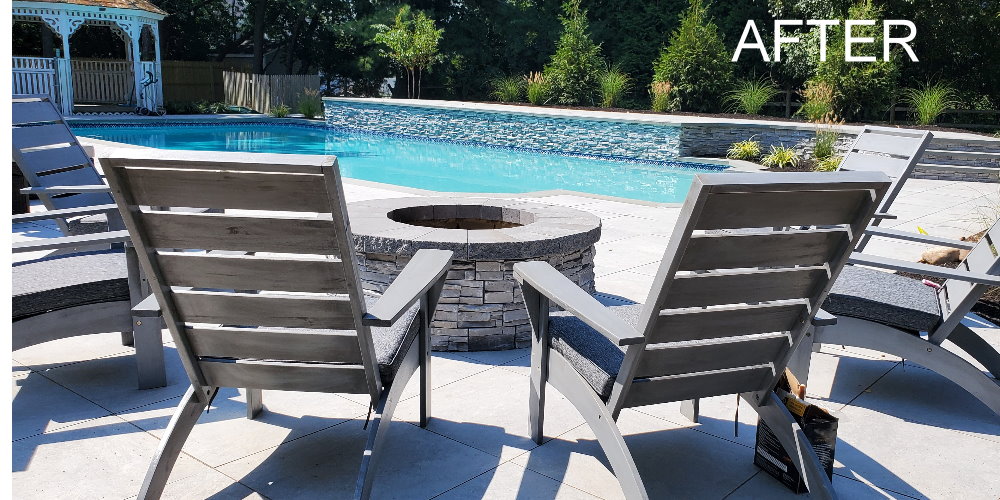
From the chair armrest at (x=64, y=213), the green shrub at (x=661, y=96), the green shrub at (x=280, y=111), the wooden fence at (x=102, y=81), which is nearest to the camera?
the chair armrest at (x=64, y=213)

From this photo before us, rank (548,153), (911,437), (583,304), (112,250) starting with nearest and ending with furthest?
(583,304), (911,437), (112,250), (548,153)

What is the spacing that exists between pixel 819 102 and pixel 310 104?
13.7m

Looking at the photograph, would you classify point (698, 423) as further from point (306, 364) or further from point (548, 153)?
point (548, 153)

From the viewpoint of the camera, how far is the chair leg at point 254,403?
9.84ft

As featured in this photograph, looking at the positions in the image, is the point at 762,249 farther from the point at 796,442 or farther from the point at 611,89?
the point at 611,89

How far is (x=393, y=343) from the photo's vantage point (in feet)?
8.55

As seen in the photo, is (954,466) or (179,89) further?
(179,89)

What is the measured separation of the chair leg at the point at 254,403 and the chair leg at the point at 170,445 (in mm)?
540

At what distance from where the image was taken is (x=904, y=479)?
2.67m

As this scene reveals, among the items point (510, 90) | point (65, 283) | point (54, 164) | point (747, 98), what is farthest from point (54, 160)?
point (510, 90)

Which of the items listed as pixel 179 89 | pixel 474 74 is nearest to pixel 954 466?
pixel 474 74

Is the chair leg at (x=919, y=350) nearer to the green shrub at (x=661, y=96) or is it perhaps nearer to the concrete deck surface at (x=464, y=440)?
the concrete deck surface at (x=464, y=440)

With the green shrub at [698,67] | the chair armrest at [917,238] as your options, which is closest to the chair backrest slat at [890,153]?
the chair armrest at [917,238]

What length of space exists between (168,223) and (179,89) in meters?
24.0
